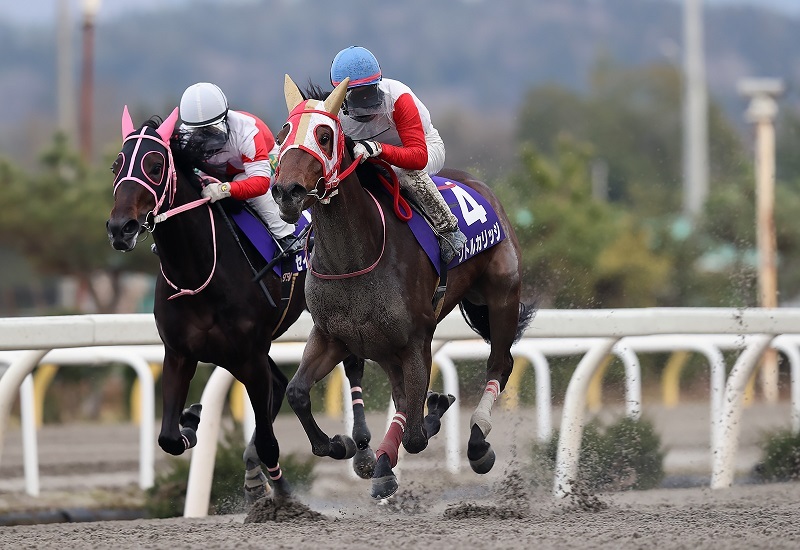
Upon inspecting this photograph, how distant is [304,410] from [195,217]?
0.95 metres

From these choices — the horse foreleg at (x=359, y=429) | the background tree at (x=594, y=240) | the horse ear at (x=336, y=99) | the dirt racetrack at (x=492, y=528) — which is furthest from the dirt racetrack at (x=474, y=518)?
the background tree at (x=594, y=240)

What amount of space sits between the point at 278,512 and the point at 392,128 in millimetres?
1626

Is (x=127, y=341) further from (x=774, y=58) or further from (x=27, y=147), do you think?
(x=774, y=58)

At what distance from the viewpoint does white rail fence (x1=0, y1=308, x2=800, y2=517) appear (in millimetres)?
5766

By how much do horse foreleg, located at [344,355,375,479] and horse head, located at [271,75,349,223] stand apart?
50.4 inches

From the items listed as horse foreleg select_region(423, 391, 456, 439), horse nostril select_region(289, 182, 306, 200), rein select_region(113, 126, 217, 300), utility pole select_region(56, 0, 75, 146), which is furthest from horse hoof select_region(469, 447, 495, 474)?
utility pole select_region(56, 0, 75, 146)

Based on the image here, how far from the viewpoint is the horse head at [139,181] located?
16.7 feet

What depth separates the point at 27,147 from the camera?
Result: 88.8 metres

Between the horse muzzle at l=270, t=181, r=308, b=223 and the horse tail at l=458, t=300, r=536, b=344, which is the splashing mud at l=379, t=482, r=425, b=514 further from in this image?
the horse muzzle at l=270, t=181, r=308, b=223

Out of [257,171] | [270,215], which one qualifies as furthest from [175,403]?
[257,171]

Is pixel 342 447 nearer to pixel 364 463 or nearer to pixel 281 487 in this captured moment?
pixel 364 463

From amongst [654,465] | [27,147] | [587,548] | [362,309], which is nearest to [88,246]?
[654,465]

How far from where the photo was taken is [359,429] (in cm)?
591

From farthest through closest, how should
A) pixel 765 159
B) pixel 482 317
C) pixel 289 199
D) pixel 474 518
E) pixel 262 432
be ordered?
pixel 765 159
pixel 482 317
pixel 262 432
pixel 474 518
pixel 289 199
